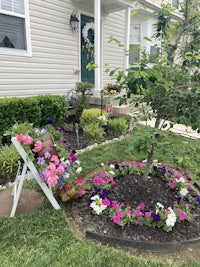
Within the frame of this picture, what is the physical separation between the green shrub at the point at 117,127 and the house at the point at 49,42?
4.50ft

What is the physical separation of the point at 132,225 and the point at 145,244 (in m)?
0.23

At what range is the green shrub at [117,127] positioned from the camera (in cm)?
475

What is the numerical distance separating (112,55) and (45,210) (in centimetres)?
672

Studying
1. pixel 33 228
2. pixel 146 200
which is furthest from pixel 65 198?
pixel 146 200

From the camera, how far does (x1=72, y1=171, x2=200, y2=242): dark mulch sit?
1.98 meters

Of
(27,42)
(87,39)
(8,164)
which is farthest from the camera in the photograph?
(87,39)

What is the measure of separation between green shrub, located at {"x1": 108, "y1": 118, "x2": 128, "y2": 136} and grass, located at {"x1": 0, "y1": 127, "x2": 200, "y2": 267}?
2762 mm

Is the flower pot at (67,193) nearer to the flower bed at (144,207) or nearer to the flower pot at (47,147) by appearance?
the flower bed at (144,207)

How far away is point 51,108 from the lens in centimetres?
468

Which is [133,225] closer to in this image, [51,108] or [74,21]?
[51,108]

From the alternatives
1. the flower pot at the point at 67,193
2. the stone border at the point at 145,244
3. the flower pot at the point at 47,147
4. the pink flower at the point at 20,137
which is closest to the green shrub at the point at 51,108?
the flower pot at the point at 47,147

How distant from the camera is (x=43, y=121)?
4.70 meters

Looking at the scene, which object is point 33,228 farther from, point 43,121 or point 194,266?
point 43,121

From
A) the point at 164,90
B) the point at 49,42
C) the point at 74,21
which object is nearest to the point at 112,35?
the point at 74,21
